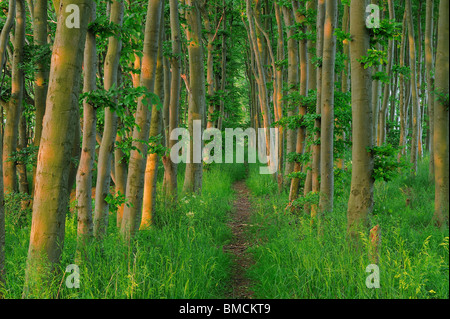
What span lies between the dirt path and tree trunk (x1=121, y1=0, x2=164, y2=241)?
5.72 feet

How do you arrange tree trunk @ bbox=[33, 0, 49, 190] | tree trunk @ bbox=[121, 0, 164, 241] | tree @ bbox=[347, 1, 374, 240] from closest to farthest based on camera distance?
tree @ bbox=[347, 1, 374, 240] → tree trunk @ bbox=[121, 0, 164, 241] → tree trunk @ bbox=[33, 0, 49, 190]

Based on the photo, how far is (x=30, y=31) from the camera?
10.0 m

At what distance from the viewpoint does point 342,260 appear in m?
→ 4.24

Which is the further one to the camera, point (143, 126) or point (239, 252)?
point (239, 252)

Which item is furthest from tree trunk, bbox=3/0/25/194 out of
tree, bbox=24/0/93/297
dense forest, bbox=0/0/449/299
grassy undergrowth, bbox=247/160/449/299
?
grassy undergrowth, bbox=247/160/449/299

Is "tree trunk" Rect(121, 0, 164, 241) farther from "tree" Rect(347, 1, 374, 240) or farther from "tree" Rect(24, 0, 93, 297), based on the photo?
"tree" Rect(347, 1, 374, 240)

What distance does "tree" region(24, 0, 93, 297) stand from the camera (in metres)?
3.36

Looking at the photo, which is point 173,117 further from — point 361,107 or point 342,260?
point 342,260

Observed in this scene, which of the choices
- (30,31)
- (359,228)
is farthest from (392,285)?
(30,31)

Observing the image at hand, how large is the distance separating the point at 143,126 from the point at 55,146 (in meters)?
2.45

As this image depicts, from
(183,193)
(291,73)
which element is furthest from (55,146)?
(291,73)

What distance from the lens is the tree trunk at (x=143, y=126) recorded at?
558cm
